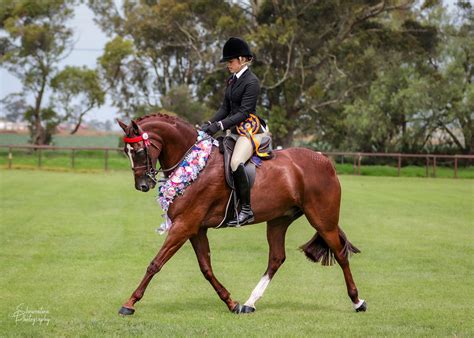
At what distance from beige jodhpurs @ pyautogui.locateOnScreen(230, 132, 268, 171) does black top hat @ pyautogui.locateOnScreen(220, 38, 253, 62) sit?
0.93m

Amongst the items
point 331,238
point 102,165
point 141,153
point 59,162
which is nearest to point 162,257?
point 141,153

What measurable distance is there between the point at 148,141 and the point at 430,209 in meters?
17.4

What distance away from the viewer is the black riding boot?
9828 millimetres

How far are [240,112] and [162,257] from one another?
189 centimetres

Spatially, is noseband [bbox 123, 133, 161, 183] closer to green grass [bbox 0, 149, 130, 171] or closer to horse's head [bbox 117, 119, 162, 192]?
horse's head [bbox 117, 119, 162, 192]

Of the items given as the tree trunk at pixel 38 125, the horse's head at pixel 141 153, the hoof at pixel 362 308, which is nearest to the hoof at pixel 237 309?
the hoof at pixel 362 308

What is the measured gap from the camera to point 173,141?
979 centimetres

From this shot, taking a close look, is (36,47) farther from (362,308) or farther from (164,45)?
(362,308)

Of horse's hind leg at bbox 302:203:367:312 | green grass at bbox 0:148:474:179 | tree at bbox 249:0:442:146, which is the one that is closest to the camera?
horse's hind leg at bbox 302:203:367:312

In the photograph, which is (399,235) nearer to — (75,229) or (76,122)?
(75,229)

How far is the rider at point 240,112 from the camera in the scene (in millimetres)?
9820

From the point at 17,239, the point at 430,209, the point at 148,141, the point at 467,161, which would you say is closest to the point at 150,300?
the point at 148,141

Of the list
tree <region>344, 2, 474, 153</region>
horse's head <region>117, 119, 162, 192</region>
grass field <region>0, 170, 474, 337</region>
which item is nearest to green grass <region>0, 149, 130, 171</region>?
tree <region>344, 2, 474, 153</region>

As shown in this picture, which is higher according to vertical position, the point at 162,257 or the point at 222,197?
the point at 222,197
